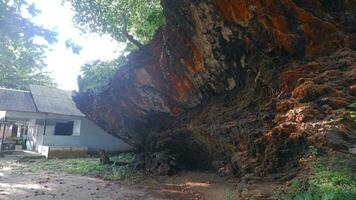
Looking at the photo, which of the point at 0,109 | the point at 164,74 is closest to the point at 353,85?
the point at 164,74

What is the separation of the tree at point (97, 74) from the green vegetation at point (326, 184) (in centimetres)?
1398

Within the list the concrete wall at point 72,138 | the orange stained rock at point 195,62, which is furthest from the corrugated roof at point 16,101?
the orange stained rock at point 195,62

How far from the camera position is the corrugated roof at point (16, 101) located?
23.2 m

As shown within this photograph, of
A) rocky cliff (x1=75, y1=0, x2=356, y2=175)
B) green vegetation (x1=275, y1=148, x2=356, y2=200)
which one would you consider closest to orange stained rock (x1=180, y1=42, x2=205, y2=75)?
rocky cliff (x1=75, y1=0, x2=356, y2=175)

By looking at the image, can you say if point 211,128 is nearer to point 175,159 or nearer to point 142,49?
point 175,159

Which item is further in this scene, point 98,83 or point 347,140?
point 98,83

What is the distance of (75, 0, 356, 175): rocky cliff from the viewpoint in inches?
355

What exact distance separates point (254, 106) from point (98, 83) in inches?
431

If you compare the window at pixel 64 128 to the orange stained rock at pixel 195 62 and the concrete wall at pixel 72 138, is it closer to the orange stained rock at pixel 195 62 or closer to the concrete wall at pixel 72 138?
the concrete wall at pixel 72 138

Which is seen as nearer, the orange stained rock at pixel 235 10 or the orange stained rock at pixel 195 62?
the orange stained rock at pixel 235 10

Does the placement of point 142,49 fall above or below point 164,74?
above

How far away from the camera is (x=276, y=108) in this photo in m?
10.3

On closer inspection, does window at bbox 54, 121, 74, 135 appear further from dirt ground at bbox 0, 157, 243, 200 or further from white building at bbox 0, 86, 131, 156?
dirt ground at bbox 0, 157, 243, 200

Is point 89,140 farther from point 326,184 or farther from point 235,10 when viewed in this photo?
point 326,184
